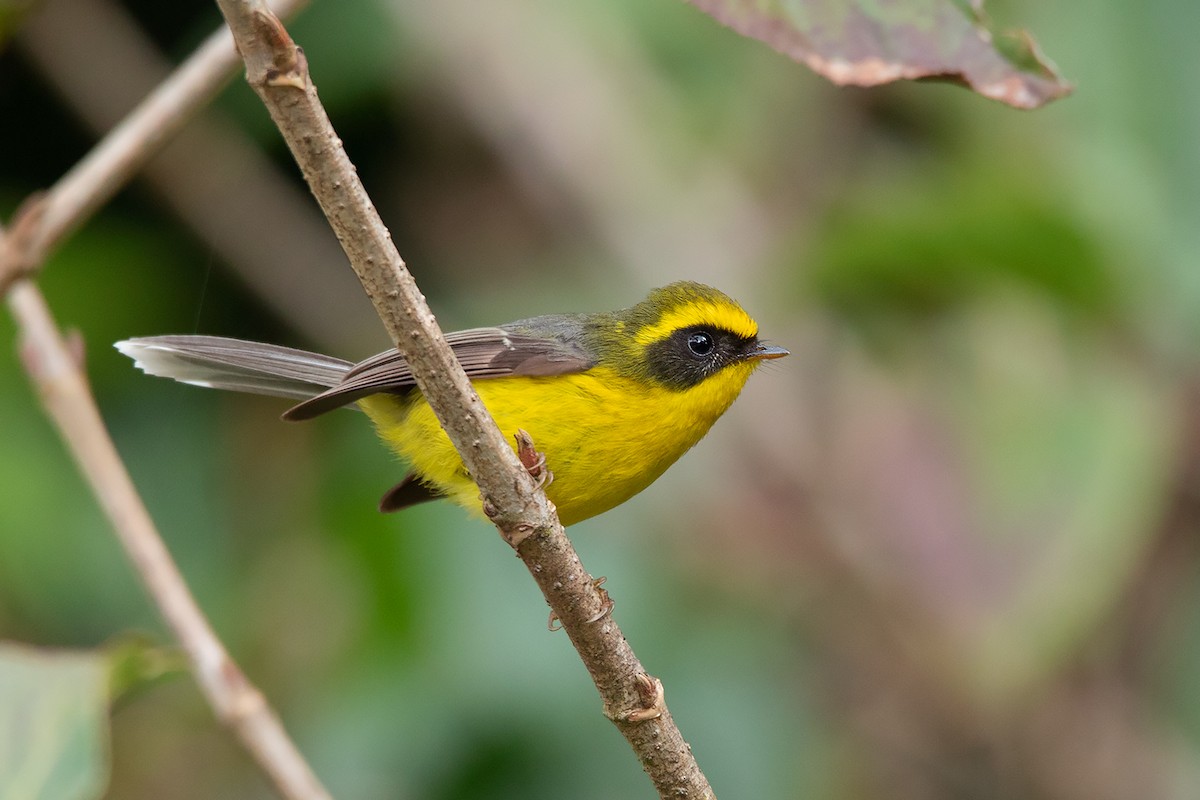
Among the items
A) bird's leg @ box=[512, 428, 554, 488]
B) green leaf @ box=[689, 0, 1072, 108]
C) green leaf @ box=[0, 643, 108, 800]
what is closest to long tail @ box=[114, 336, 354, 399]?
green leaf @ box=[0, 643, 108, 800]

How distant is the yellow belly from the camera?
337cm

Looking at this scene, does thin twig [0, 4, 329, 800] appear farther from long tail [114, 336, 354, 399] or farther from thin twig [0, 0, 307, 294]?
long tail [114, 336, 354, 399]

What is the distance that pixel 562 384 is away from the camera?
347 cm

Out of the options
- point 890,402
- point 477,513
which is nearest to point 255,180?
point 477,513

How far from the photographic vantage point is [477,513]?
3520 millimetres

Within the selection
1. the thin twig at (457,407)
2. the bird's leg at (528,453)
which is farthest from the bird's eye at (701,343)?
the thin twig at (457,407)

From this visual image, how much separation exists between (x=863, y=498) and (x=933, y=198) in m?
1.27

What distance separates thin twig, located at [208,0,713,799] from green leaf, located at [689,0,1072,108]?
2.07ft

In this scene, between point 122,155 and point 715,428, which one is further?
point 715,428

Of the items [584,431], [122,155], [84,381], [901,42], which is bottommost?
[901,42]

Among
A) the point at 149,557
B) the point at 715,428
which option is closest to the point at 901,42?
the point at 149,557

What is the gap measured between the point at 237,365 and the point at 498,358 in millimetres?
701

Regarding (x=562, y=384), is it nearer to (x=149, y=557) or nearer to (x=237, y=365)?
(x=237, y=365)

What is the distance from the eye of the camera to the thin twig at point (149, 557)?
2225 millimetres
